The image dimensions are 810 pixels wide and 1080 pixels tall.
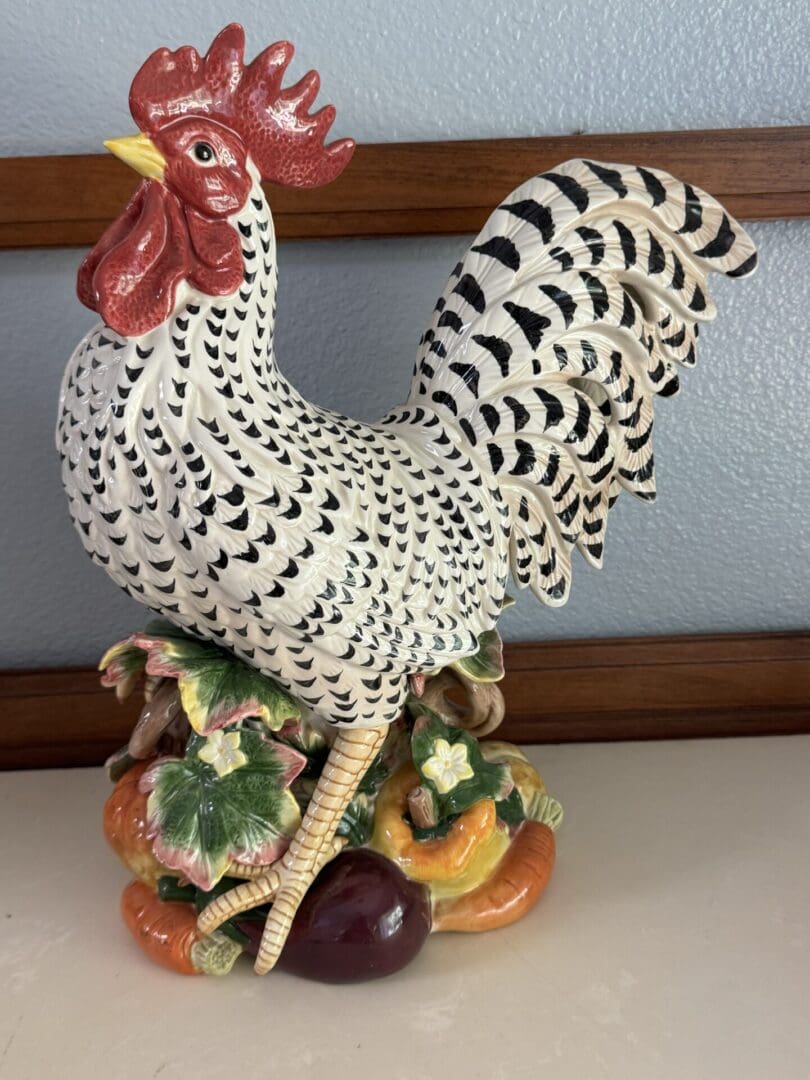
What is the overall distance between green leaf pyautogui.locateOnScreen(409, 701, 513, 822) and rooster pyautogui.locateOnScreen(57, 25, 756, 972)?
56mm

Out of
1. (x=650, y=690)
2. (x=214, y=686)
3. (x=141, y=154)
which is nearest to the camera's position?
(x=141, y=154)

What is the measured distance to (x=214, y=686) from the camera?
0.80 m

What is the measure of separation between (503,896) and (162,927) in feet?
0.93

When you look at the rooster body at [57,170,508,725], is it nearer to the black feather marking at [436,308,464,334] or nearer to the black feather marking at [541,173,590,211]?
the black feather marking at [436,308,464,334]

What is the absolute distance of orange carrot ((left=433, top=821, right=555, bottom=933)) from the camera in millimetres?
893

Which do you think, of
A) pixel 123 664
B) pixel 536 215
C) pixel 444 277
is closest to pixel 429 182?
pixel 444 277

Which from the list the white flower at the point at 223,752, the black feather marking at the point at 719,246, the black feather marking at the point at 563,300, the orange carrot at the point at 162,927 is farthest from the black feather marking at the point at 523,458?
the orange carrot at the point at 162,927

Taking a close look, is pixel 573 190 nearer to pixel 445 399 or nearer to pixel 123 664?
pixel 445 399

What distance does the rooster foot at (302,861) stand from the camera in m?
0.83

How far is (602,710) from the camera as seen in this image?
49.5 inches

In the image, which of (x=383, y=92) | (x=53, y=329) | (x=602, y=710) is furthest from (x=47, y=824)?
(x=383, y=92)

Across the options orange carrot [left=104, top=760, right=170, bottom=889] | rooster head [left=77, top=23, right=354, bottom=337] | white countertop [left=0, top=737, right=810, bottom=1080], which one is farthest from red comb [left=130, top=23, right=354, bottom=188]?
white countertop [left=0, top=737, right=810, bottom=1080]

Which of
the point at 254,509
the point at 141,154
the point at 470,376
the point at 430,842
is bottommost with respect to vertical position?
the point at 430,842

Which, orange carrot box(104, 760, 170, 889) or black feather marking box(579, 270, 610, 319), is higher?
black feather marking box(579, 270, 610, 319)
